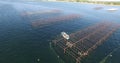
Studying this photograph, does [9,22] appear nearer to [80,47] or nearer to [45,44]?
[45,44]

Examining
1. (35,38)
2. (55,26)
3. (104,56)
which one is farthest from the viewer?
(55,26)

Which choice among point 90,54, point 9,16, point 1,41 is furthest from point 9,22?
point 90,54

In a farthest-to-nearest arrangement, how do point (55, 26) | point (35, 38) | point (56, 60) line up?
1. point (55, 26)
2. point (35, 38)
3. point (56, 60)

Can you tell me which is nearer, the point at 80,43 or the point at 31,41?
the point at 80,43

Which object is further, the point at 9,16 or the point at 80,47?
the point at 9,16

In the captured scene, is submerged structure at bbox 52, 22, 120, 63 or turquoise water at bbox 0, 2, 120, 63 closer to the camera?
turquoise water at bbox 0, 2, 120, 63

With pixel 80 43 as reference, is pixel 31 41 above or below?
above

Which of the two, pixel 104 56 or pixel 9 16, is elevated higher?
pixel 9 16

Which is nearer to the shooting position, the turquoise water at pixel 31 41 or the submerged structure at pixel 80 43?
the turquoise water at pixel 31 41
